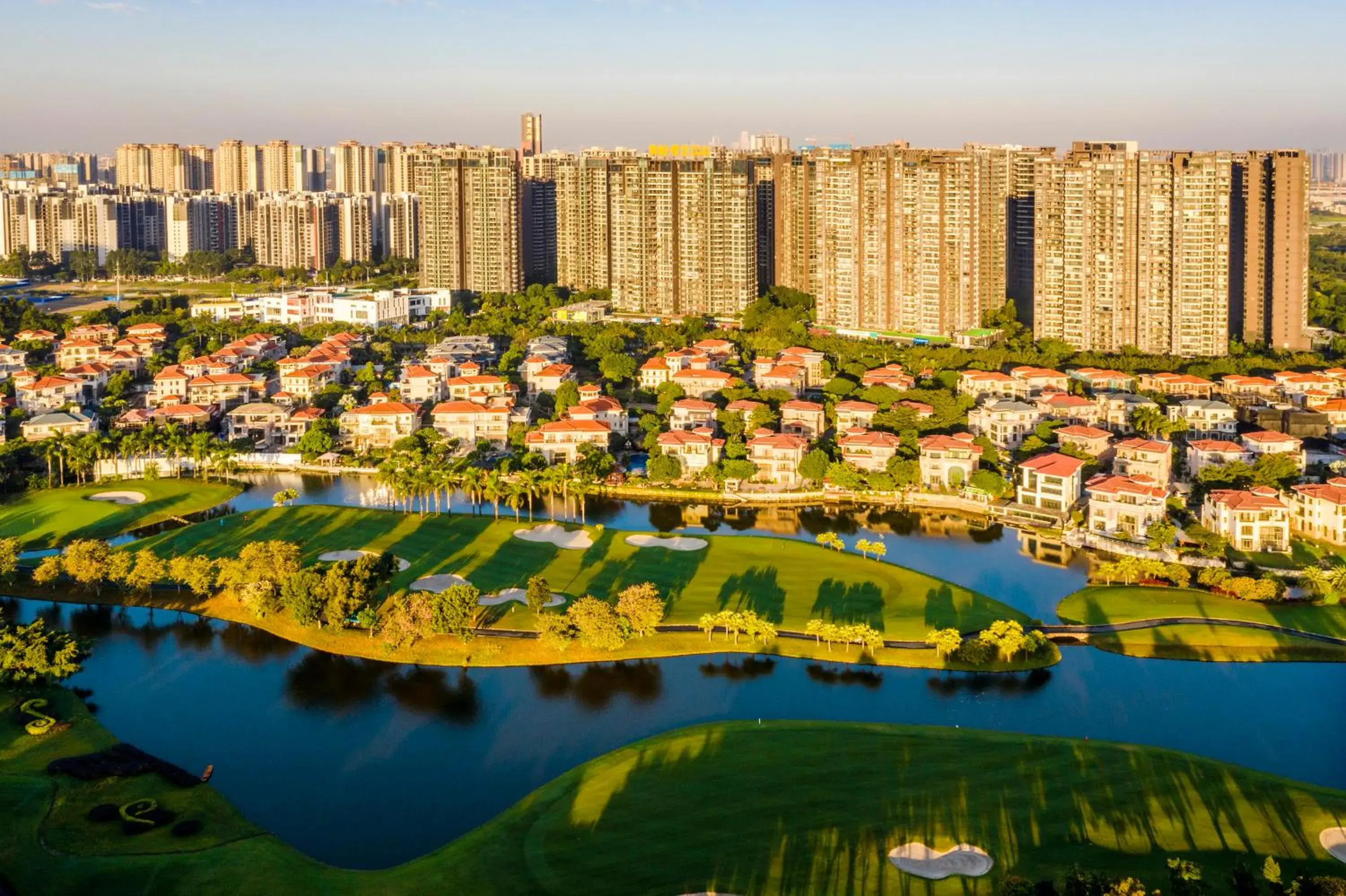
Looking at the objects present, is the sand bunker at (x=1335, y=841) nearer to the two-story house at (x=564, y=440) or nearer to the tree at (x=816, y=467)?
the tree at (x=816, y=467)

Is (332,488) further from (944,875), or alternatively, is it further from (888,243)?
(888,243)

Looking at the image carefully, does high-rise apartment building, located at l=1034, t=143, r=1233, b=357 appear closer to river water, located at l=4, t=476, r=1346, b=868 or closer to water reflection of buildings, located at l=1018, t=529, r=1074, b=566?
water reflection of buildings, located at l=1018, t=529, r=1074, b=566

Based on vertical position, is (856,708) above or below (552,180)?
below

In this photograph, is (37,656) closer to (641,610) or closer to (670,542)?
(641,610)

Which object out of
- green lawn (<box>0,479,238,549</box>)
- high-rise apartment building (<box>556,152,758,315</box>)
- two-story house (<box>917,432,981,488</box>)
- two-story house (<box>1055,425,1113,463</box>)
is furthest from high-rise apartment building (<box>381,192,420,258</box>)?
two-story house (<box>1055,425,1113,463</box>)

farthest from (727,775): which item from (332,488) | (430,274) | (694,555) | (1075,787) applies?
(430,274)

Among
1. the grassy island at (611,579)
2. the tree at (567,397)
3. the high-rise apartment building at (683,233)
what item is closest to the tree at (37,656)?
the grassy island at (611,579)
